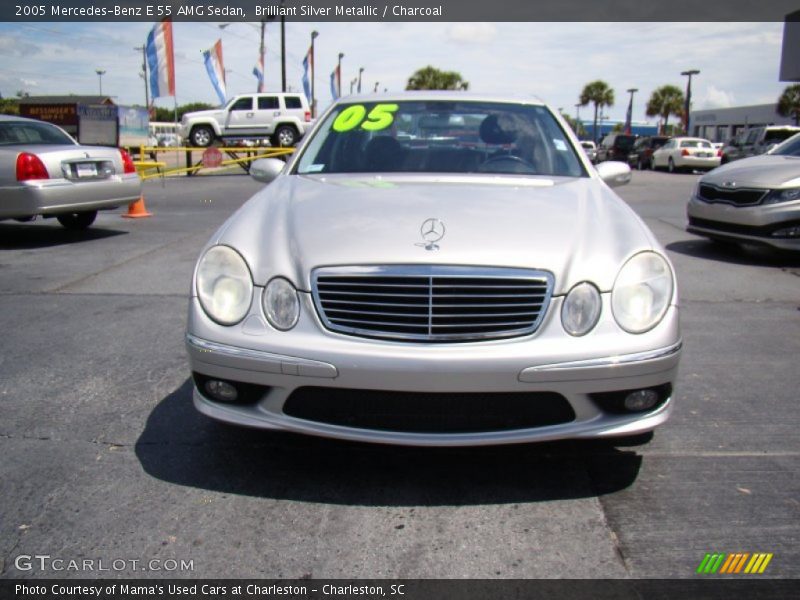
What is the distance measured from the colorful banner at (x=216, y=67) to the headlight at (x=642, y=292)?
27.0 metres

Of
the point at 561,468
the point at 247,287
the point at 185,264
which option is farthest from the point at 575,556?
the point at 185,264

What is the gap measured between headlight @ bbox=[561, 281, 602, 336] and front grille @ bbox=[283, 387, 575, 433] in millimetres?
247

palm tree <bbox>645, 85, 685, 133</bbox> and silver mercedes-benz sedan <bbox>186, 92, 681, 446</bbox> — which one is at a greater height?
palm tree <bbox>645, 85, 685, 133</bbox>

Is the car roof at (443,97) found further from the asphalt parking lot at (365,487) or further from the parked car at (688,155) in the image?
the parked car at (688,155)

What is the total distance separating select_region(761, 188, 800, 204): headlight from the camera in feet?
23.2

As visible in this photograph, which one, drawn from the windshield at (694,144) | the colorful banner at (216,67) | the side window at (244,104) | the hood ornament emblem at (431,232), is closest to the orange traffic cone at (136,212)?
the hood ornament emblem at (431,232)

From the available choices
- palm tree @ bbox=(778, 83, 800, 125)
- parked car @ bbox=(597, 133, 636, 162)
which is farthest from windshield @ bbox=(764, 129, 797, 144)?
palm tree @ bbox=(778, 83, 800, 125)

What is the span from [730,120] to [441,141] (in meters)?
68.0

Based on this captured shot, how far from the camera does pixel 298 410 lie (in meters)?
2.58

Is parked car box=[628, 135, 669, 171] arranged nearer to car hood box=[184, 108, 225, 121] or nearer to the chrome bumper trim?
car hood box=[184, 108, 225, 121]

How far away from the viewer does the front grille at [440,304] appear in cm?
251

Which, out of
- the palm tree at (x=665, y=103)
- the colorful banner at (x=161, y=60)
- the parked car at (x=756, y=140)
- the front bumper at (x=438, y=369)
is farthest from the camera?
the palm tree at (x=665, y=103)

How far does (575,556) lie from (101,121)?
76.3 ft

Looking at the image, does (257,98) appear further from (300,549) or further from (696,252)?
(300,549)
